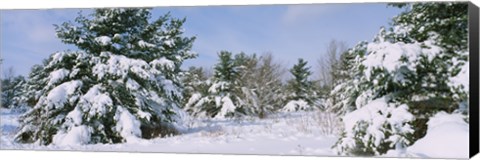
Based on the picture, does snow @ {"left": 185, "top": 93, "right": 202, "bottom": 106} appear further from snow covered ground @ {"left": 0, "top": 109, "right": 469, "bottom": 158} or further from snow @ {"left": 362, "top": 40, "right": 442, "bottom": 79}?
snow @ {"left": 362, "top": 40, "right": 442, "bottom": 79}

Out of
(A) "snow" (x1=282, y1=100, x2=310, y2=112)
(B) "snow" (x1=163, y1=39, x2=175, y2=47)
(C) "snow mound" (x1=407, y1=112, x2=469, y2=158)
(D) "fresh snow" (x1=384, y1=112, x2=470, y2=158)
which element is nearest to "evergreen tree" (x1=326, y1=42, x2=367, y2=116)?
(A) "snow" (x1=282, y1=100, x2=310, y2=112)

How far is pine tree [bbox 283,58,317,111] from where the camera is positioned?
36.9 feet

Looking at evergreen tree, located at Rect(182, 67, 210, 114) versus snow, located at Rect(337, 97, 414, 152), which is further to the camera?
evergreen tree, located at Rect(182, 67, 210, 114)

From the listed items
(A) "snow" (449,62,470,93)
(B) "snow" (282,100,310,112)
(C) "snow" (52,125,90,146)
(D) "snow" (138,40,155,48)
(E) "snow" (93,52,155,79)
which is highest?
(D) "snow" (138,40,155,48)

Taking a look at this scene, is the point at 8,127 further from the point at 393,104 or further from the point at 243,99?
the point at 393,104

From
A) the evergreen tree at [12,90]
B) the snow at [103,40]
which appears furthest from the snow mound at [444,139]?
the evergreen tree at [12,90]

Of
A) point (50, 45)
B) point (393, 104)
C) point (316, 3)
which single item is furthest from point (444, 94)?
point (50, 45)

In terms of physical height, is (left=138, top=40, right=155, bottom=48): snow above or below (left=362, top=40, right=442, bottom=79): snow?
above

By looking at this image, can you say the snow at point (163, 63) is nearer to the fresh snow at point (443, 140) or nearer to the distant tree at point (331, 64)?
the distant tree at point (331, 64)

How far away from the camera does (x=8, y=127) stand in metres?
12.7

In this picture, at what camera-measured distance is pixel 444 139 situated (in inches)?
410

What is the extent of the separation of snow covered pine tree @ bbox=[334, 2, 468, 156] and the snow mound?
0.22 ft

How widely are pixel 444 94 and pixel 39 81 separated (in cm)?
610

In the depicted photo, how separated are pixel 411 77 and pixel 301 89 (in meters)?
1.56
